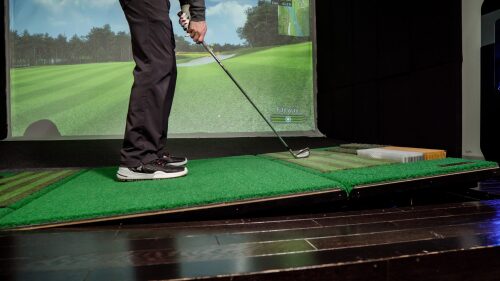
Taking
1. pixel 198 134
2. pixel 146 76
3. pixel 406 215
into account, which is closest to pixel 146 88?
pixel 146 76

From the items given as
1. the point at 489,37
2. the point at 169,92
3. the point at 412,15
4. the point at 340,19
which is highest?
the point at 340,19

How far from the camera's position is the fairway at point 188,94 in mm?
4582

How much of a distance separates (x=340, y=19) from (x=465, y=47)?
216 cm

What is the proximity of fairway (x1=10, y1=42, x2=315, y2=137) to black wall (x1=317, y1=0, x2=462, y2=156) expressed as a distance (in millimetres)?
514

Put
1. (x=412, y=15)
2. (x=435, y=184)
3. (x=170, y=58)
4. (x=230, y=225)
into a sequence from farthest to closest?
(x=412, y=15), (x=170, y=58), (x=435, y=184), (x=230, y=225)

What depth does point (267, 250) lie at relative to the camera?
829 millimetres

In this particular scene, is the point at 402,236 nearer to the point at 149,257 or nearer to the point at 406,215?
the point at 406,215

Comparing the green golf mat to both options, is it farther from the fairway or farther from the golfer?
the fairway

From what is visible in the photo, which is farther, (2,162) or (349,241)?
(2,162)

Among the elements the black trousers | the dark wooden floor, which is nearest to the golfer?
the black trousers

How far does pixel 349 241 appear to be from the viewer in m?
0.89

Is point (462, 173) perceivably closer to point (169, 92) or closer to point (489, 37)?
point (489, 37)

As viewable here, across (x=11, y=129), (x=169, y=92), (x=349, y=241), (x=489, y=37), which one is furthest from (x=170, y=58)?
(x=11, y=129)

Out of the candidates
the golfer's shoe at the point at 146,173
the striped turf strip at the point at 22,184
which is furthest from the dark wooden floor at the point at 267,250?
the golfer's shoe at the point at 146,173
